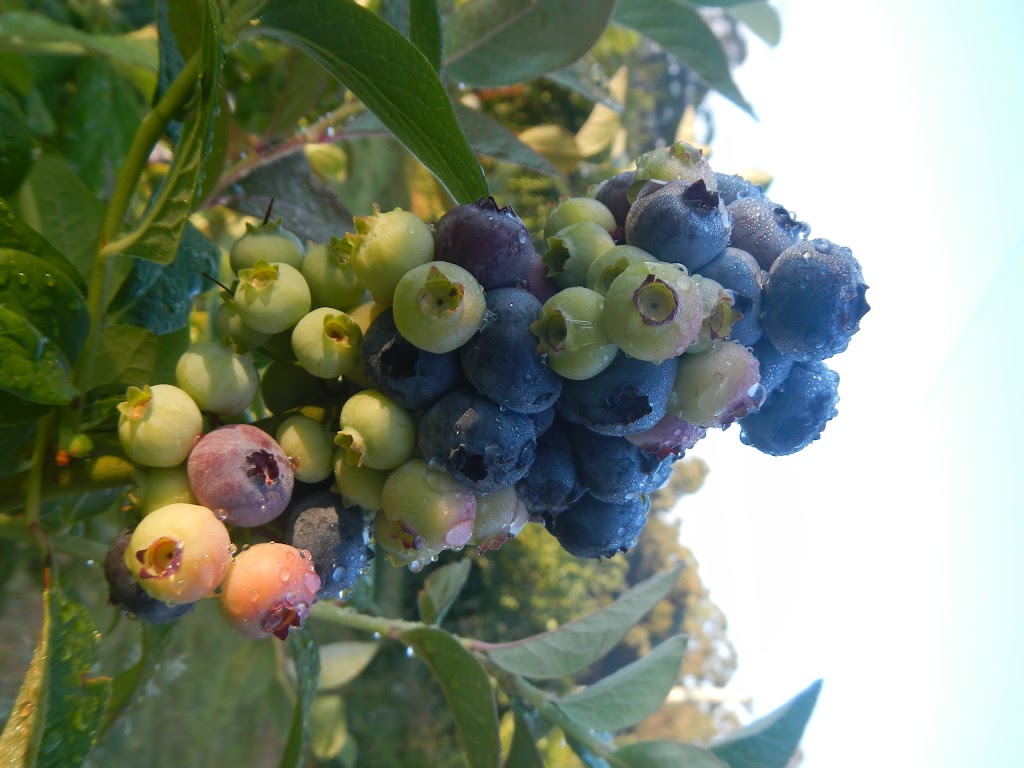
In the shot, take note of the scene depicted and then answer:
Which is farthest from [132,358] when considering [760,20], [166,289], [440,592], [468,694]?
[760,20]

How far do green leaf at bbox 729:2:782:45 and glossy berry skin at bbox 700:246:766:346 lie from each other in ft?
3.95

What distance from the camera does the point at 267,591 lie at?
0.41 m

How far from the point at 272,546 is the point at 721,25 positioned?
419 centimetres

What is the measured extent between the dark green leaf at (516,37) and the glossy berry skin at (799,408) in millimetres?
438

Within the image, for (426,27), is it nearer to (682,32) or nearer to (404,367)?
(404,367)

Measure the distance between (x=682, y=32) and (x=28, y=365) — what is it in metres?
0.79

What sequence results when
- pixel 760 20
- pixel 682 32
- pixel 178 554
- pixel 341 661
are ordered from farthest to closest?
pixel 760 20
pixel 341 661
pixel 682 32
pixel 178 554

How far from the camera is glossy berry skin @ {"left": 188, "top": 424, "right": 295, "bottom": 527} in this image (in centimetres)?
42

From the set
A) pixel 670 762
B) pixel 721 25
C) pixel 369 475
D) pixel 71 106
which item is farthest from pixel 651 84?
pixel 369 475

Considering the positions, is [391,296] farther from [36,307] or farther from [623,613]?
[623,613]

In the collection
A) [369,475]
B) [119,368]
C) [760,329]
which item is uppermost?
[760,329]

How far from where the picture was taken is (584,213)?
0.49 meters

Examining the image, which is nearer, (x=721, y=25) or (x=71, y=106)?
(x=71, y=106)

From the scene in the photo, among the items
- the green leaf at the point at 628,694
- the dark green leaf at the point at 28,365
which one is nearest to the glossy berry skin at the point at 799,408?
the dark green leaf at the point at 28,365
